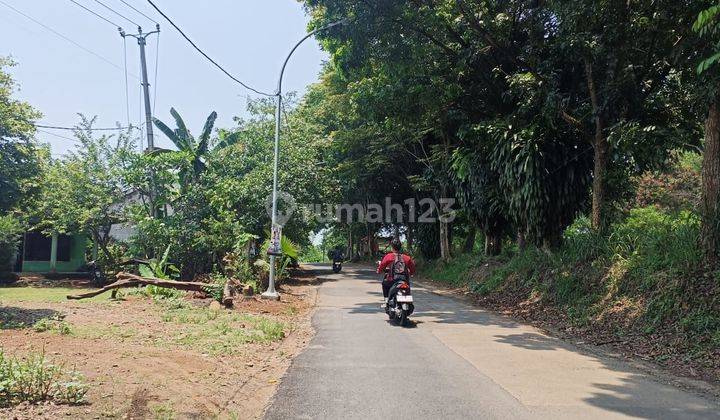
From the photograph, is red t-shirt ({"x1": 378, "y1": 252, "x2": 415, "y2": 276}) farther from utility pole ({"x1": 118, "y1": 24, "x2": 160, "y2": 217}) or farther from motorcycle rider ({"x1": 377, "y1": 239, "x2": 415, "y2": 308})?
utility pole ({"x1": 118, "y1": 24, "x2": 160, "y2": 217})

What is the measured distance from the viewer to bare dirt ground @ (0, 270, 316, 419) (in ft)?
16.3

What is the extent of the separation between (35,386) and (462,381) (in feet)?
14.7

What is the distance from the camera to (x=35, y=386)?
4.71 m

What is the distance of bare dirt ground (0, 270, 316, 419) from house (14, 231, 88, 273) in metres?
16.0

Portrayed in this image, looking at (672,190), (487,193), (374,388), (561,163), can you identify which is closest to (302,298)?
(487,193)

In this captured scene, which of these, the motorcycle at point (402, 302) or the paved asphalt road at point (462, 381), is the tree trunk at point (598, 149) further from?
the motorcycle at point (402, 302)

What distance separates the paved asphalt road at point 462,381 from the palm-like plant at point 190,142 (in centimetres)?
1173

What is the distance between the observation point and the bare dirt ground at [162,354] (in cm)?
497

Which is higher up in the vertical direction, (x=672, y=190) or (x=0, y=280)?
(x=672, y=190)

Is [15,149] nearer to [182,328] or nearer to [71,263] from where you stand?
[71,263]

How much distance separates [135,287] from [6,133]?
10.4 m

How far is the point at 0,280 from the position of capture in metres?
21.0

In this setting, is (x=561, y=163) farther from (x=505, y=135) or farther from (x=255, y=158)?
(x=255, y=158)

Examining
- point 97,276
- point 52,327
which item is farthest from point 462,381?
point 97,276
